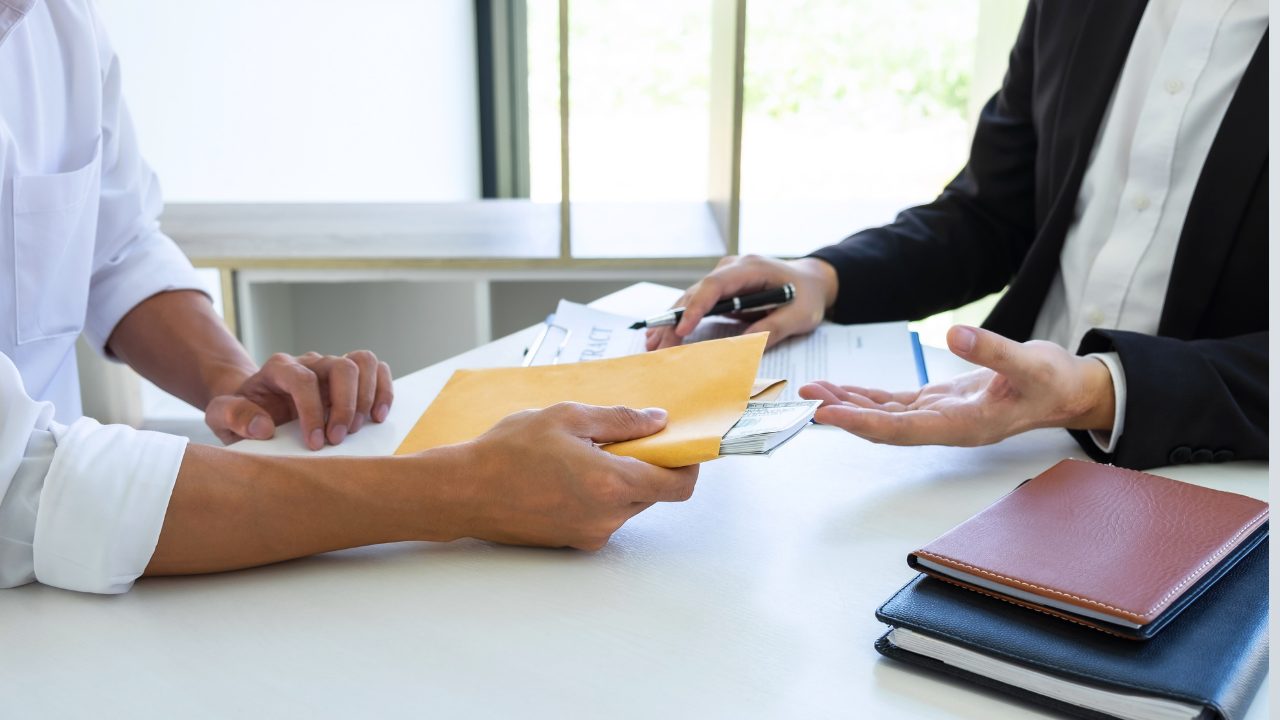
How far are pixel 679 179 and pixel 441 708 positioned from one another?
11.6 feet

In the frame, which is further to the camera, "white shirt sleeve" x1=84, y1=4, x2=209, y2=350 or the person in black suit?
"white shirt sleeve" x1=84, y1=4, x2=209, y2=350

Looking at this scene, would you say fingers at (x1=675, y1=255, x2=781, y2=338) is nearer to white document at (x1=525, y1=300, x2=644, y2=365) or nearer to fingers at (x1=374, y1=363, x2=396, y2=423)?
white document at (x1=525, y1=300, x2=644, y2=365)

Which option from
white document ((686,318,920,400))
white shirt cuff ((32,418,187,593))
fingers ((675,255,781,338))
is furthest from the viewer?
fingers ((675,255,781,338))

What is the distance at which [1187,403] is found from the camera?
0.98 metres

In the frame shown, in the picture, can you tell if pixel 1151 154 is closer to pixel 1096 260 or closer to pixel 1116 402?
pixel 1096 260

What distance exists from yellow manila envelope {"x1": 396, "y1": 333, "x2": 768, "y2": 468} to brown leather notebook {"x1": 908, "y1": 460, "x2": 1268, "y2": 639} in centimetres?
20

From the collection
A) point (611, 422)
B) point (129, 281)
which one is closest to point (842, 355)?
point (611, 422)

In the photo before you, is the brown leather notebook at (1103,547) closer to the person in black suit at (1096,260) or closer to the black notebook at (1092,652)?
the black notebook at (1092,652)

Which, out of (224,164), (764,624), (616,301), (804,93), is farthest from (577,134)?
(764,624)

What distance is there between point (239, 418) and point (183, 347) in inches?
13.3

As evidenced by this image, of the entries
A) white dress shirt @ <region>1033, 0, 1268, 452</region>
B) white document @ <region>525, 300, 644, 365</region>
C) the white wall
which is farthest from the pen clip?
the white wall

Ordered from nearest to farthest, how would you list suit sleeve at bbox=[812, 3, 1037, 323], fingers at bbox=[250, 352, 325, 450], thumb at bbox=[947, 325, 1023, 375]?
thumb at bbox=[947, 325, 1023, 375]
fingers at bbox=[250, 352, 325, 450]
suit sleeve at bbox=[812, 3, 1037, 323]

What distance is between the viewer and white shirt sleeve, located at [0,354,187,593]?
0.72 m

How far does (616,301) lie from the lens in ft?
4.99
